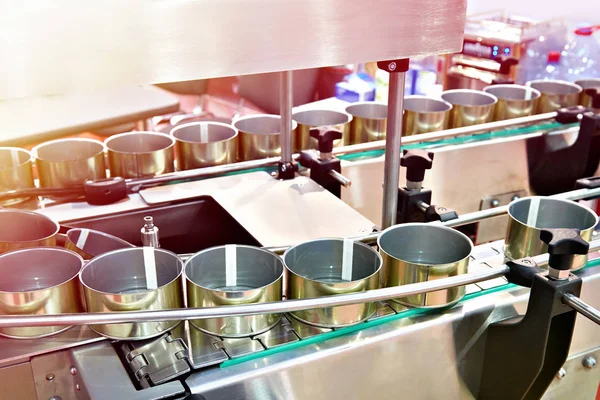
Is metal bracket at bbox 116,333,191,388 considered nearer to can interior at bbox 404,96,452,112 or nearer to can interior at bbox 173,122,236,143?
can interior at bbox 173,122,236,143

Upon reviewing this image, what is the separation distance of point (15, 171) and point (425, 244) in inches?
31.2

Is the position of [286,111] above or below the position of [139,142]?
above

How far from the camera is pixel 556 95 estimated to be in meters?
1.68

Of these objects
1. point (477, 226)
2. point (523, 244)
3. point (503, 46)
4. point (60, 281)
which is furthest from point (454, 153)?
point (503, 46)

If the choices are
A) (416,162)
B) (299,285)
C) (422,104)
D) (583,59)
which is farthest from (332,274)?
(583,59)

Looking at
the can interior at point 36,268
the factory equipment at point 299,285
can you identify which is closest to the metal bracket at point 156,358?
the factory equipment at point 299,285

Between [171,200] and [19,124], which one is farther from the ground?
[171,200]

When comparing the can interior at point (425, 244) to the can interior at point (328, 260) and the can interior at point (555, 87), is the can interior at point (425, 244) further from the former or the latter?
the can interior at point (555, 87)

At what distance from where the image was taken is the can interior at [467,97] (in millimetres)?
1649

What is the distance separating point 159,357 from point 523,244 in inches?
23.1

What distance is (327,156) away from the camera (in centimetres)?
128

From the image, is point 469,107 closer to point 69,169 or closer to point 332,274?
point 332,274

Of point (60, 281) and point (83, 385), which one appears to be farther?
point (60, 281)

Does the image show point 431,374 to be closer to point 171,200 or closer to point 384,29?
point 384,29
